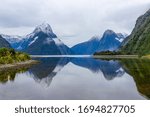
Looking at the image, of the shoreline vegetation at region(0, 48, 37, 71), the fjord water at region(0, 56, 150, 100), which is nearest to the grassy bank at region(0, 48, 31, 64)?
the shoreline vegetation at region(0, 48, 37, 71)

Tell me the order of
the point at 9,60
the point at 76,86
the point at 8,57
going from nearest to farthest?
the point at 76,86 < the point at 9,60 < the point at 8,57

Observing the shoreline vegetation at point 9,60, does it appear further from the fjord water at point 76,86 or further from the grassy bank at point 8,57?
the fjord water at point 76,86

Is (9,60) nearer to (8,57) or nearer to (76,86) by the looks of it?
(8,57)

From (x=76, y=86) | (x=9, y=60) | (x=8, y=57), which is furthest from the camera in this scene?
(x=8, y=57)

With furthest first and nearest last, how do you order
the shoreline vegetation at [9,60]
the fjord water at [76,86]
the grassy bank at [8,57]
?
the grassy bank at [8,57] < the shoreline vegetation at [9,60] < the fjord water at [76,86]

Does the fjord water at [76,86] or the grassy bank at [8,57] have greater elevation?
the grassy bank at [8,57]

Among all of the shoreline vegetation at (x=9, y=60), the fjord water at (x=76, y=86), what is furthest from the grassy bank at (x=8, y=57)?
the fjord water at (x=76, y=86)

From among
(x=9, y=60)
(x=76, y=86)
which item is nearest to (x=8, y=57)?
(x=9, y=60)

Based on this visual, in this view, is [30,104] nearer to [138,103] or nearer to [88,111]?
[88,111]

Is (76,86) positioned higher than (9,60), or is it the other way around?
(9,60)

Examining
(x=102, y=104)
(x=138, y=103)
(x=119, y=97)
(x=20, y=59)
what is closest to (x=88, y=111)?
(x=102, y=104)

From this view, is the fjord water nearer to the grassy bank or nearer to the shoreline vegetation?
the shoreline vegetation

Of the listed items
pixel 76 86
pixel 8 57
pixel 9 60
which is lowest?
pixel 76 86
